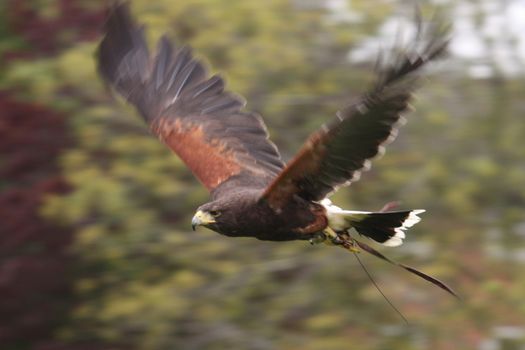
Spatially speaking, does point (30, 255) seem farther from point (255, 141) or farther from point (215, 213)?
point (215, 213)

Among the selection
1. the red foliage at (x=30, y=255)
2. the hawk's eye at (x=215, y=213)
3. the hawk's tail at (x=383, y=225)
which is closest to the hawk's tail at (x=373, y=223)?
the hawk's tail at (x=383, y=225)

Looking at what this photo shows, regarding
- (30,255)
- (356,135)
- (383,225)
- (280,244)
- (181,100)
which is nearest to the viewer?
(356,135)

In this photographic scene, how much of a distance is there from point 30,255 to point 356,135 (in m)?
5.03

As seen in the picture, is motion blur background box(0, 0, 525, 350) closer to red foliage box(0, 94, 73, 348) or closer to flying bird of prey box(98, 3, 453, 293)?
red foliage box(0, 94, 73, 348)

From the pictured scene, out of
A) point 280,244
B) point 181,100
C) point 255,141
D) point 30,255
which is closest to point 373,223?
point 255,141

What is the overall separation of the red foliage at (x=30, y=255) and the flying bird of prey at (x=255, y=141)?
249 centimetres

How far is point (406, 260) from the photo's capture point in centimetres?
872

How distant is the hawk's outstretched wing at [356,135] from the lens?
206 inches

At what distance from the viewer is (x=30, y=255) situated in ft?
33.3

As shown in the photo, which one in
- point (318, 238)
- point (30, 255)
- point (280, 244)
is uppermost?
point (30, 255)

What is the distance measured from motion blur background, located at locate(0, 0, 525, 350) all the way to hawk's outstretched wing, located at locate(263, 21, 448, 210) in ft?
8.31

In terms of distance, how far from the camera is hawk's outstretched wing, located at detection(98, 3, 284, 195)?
23.8 ft

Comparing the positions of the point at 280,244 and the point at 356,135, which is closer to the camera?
the point at 356,135

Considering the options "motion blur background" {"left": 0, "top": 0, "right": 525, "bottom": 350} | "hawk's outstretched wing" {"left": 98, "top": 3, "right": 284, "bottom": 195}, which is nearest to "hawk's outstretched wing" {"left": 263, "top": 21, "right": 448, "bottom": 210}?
"hawk's outstretched wing" {"left": 98, "top": 3, "right": 284, "bottom": 195}
